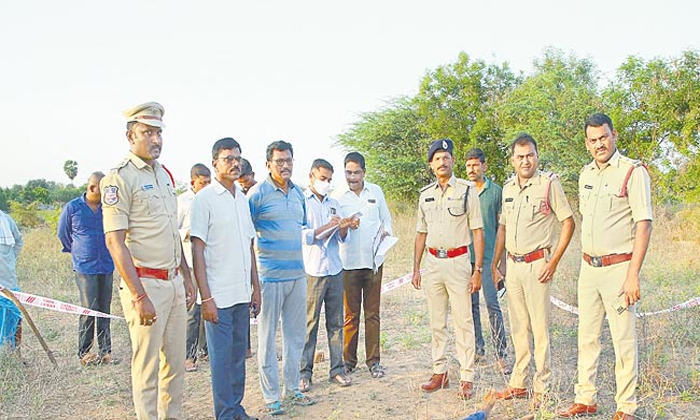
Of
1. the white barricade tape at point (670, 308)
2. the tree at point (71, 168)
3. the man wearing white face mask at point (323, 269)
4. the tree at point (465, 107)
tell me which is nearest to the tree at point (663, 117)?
the tree at point (465, 107)

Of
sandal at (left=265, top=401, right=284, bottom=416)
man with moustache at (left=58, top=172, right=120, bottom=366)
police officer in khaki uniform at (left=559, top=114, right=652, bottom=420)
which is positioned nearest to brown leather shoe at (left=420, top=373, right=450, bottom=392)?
police officer in khaki uniform at (left=559, top=114, right=652, bottom=420)

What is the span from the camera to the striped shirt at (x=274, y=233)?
4664 mm

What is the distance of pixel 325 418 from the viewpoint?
180 inches

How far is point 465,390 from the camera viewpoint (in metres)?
4.75

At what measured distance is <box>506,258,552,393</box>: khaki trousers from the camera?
177 inches

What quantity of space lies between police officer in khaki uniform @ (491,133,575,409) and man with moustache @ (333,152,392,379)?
136 cm

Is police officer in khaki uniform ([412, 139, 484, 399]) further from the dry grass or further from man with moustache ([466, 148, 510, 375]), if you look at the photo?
man with moustache ([466, 148, 510, 375])

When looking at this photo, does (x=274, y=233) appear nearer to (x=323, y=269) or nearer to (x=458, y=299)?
(x=323, y=269)

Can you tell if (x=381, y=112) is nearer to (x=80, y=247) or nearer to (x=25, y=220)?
(x=25, y=220)

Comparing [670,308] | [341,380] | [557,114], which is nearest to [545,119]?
[557,114]

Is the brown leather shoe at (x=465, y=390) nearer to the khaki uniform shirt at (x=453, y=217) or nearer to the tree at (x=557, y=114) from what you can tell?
the khaki uniform shirt at (x=453, y=217)

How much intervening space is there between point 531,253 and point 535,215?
29 centimetres

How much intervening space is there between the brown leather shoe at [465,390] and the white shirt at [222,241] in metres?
1.88

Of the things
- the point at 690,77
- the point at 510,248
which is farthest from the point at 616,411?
the point at 690,77
